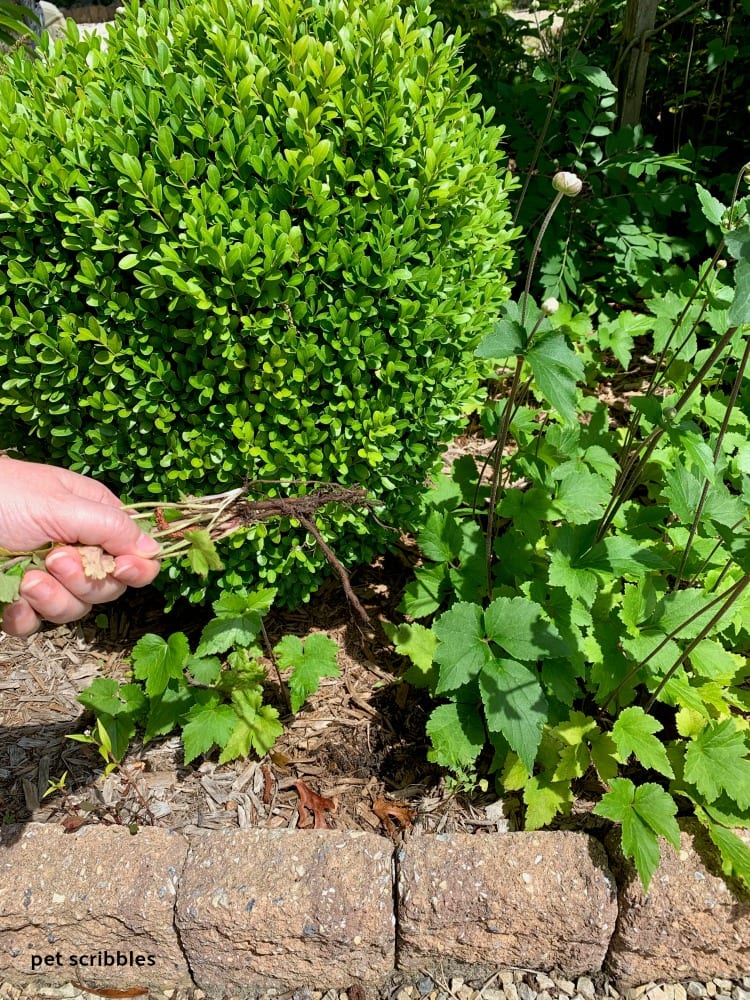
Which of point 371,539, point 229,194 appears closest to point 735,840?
point 371,539

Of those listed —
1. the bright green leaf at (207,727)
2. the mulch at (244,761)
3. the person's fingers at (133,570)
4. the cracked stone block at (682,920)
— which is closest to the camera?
the person's fingers at (133,570)

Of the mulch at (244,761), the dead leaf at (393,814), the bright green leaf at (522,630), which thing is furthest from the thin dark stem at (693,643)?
the dead leaf at (393,814)

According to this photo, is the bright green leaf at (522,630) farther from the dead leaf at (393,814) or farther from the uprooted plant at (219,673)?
the dead leaf at (393,814)

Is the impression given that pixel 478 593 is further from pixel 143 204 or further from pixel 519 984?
pixel 143 204

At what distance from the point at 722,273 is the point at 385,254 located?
2.35 meters

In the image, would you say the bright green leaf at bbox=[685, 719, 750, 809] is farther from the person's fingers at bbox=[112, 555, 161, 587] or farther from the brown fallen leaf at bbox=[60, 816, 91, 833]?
the brown fallen leaf at bbox=[60, 816, 91, 833]

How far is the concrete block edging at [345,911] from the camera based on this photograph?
1.88m

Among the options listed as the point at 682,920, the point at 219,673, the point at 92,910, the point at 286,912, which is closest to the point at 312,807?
the point at 286,912

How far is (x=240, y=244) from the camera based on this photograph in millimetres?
1841

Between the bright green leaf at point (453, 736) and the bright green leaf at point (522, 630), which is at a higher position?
the bright green leaf at point (522, 630)

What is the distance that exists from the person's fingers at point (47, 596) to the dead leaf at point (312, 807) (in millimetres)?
1005

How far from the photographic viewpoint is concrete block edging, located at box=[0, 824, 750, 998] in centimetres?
188

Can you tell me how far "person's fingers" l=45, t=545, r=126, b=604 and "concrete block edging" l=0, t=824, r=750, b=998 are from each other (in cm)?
80

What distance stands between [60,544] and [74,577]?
11 centimetres
